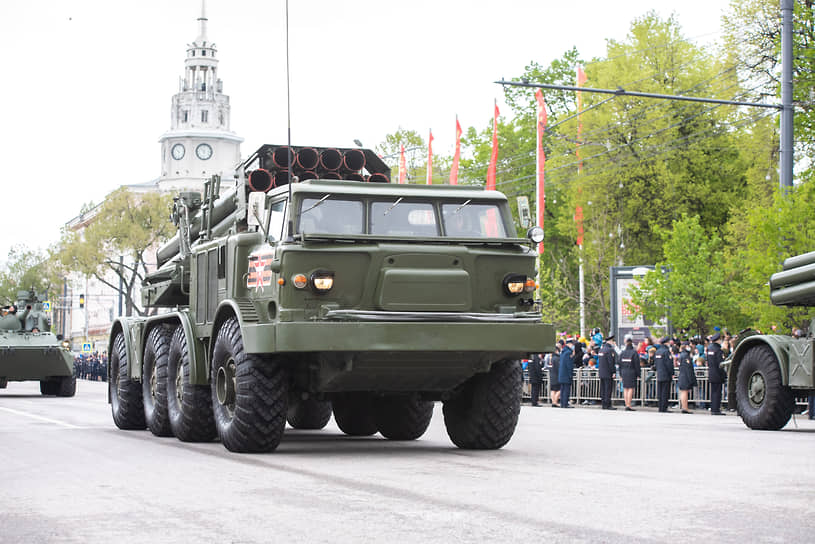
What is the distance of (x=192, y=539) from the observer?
7.28 m

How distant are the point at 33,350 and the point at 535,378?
12.7m

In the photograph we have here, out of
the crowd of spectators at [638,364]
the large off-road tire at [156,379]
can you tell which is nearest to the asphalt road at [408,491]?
the large off-road tire at [156,379]

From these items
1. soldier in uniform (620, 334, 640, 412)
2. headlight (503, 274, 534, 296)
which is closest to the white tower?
soldier in uniform (620, 334, 640, 412)

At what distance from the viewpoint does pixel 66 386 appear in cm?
3491

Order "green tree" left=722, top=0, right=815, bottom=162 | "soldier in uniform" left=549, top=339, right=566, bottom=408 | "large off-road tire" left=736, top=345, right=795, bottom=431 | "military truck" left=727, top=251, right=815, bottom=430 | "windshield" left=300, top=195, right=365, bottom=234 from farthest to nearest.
→ "green tree" left=722, top=0, right=815, bottom=162 → "soldier in uniform" left=549, top=339, right=566, bottom=408 → "large off-road tire" left=736, top=345, right=795, bottom=431 → "military truck" left=727, top=251, right=815, bottom=430 → "windshield" left=300, top=195, right=365, bottom=234

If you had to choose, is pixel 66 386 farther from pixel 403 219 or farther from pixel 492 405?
pixel 403 219

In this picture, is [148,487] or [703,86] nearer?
[148,487]

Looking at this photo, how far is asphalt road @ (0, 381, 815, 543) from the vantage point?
757cm

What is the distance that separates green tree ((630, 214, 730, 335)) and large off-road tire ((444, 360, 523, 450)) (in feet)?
79.3

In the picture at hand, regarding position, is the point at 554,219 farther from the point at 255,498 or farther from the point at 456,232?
the point at 255,498

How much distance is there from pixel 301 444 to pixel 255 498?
19.5ft

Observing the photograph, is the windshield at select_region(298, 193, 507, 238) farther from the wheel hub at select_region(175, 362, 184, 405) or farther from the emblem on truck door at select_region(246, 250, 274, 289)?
the wheel hub at select_region(175, 362, 184, 405)

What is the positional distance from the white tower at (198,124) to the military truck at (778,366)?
126379 mm

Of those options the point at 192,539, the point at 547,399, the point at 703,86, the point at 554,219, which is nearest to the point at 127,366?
the point at 192,539
